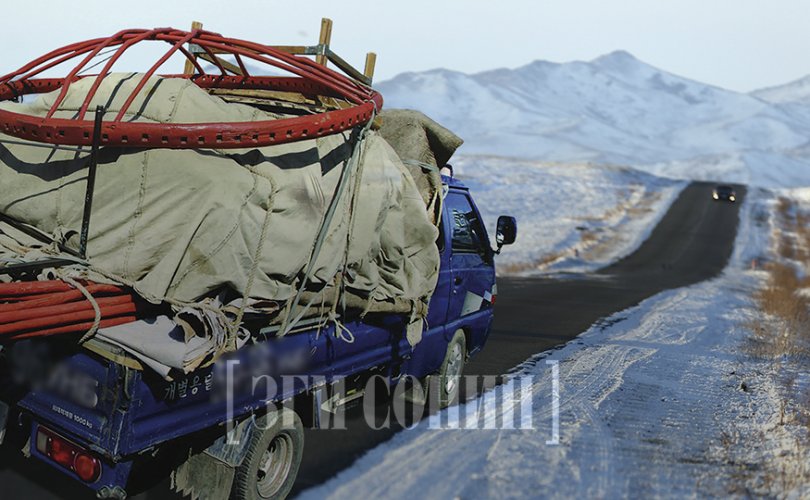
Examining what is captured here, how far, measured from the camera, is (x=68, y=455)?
331 centimetres

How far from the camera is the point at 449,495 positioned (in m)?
4.29

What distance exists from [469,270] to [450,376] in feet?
3.60

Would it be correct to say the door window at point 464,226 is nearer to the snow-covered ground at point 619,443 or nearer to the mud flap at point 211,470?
the snow-covered ground at point 619,443

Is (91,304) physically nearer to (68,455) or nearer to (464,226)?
(68,455)

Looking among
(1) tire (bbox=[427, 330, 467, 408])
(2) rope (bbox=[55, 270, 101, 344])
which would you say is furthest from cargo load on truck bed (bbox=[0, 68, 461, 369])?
(1) tire (bbox=[427, 330, 467, 408])

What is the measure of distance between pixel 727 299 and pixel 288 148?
15.6 meters

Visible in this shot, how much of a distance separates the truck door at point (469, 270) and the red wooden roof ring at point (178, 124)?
6.12 feet

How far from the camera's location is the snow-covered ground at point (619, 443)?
14.8ft

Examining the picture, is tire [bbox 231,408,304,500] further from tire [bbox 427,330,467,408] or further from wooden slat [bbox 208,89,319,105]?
wooden slat [bbox 208,89,319,105]

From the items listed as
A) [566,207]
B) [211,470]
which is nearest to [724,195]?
[566,207]

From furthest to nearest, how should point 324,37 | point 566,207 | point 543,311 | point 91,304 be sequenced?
point 566,207 < point 543,311 < point 324,37 < point 91,304

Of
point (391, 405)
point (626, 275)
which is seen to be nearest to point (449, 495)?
point (391, 405)

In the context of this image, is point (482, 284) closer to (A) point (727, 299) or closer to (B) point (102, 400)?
(B) point (102, 400)

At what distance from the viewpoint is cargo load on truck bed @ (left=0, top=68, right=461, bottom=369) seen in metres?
3.39
